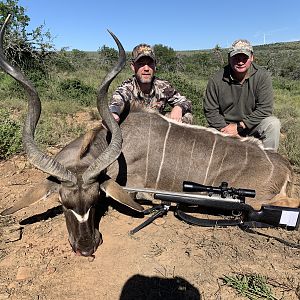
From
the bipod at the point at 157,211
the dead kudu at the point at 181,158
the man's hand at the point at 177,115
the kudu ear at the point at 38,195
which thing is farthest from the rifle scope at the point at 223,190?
the man's hand at the point at 177,115

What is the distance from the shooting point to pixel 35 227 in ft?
10.6

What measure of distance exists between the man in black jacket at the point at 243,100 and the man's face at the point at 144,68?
77 centimetres

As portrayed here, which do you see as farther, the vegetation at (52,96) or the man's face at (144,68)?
the vegetation at (52,96)

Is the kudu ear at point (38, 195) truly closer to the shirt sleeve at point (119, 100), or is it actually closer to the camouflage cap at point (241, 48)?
the shirt sleeve at point (119, 100)

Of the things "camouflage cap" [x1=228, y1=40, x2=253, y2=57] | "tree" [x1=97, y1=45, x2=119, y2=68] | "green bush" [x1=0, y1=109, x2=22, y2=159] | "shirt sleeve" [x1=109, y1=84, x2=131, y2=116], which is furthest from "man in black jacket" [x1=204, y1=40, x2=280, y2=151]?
"tree" [x1=97, y1=45, x2=119, y2=68]

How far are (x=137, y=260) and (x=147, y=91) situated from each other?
8.28ft

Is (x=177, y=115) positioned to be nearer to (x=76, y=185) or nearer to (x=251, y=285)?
(x=76, y=185)

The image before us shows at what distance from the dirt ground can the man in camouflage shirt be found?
1415 millimetres

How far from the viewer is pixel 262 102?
169 inches

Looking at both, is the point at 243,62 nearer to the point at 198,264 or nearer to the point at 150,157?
the point at 150,157

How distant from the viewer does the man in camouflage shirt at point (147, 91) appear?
432cm

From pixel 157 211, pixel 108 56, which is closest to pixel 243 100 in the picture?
pixel 157 211

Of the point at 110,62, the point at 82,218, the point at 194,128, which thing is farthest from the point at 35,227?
the point at 110,62

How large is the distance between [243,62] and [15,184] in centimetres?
299
